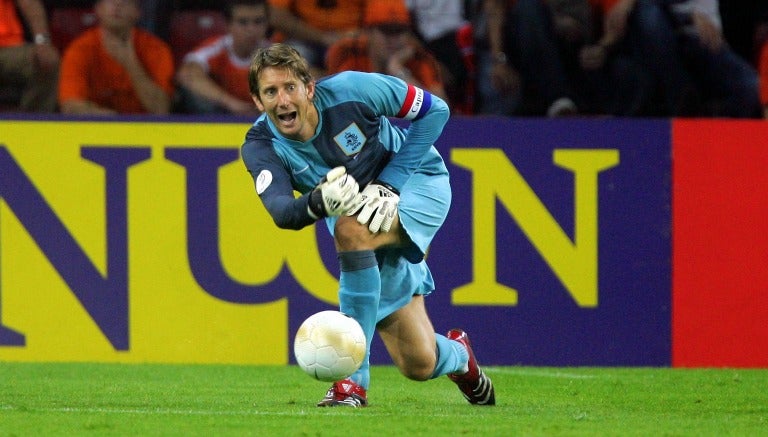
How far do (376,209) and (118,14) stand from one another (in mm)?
4039

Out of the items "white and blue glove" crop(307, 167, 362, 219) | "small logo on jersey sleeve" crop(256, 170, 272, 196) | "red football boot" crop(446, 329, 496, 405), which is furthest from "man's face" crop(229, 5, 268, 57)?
"white and blue glove" crop(307, 167, 362, 219)

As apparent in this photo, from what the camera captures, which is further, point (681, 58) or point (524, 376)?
point (681, 58)

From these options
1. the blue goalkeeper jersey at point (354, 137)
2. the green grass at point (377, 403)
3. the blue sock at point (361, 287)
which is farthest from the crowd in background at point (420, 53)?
the blue sock at point (361, 287)

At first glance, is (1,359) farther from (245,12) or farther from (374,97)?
(374,97)

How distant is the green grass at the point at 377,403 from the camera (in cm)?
505

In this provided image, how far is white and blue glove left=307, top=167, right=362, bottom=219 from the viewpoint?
509 centimetres

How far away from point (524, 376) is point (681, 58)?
2545 millimetres

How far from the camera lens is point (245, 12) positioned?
8.89m

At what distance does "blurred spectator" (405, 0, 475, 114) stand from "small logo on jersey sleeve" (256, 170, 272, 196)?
367 cm

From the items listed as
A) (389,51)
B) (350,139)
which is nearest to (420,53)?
(389,51)

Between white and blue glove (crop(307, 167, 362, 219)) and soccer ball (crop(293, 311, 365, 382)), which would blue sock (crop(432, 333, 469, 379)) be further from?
white and blue glove (crop(307, 167, 362, 219))

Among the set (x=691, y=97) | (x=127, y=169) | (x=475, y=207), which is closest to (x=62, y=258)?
(x=127, y=169)

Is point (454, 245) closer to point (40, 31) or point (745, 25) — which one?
point (745, 25)

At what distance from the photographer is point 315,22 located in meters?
8.95
